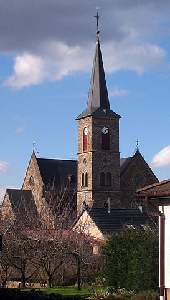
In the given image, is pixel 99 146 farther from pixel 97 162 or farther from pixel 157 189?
pixel 157 189

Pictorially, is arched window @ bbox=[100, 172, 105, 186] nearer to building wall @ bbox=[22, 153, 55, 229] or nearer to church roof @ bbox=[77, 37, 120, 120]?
church roof @ bbox=[77, 37, 120, 120]

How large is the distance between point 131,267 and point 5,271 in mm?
10770

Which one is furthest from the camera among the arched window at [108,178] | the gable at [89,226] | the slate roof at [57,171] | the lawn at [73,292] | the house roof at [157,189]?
the slate roof at [57,171]

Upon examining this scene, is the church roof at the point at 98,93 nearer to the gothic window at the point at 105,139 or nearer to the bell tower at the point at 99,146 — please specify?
the bell tower at the point at 99,146

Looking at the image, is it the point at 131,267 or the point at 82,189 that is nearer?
the point at 131,267

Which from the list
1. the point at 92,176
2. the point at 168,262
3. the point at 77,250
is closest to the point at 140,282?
the point at 168,262

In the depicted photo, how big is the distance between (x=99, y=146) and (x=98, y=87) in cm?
674

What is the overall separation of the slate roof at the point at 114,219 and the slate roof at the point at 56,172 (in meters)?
21.5

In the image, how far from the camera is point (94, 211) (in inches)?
1793

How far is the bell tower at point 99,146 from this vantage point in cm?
6294

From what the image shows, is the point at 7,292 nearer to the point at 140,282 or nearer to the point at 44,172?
the point at 140,282

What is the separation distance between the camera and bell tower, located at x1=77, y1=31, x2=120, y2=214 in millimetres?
62938

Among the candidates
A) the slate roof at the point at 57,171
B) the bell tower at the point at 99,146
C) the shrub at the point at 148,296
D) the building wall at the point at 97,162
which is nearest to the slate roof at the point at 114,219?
the building wall at the point at 97,162

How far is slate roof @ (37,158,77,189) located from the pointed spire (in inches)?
392
